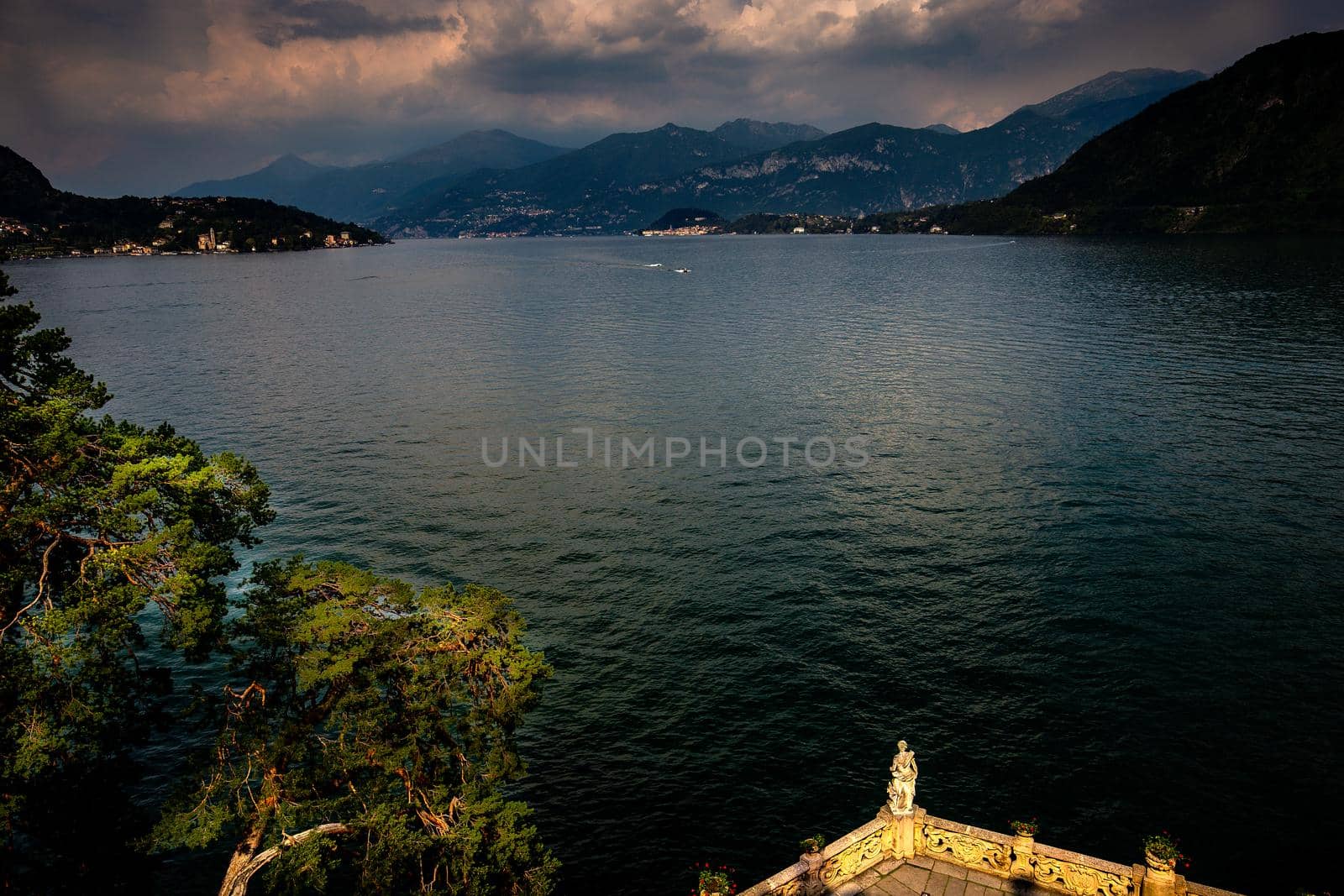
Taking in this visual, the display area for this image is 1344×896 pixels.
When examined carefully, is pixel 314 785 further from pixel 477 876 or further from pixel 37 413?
pixel 37 413

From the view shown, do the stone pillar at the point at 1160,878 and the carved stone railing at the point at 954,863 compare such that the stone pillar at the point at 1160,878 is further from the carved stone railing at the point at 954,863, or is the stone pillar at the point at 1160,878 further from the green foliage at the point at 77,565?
the green foliage at the point at 77,565

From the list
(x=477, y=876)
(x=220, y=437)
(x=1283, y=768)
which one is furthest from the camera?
(x=220, y=437)

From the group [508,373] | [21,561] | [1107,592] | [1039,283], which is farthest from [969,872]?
[1039,283]

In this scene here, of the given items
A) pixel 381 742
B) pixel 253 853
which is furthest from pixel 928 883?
Answer: pixel 253 853

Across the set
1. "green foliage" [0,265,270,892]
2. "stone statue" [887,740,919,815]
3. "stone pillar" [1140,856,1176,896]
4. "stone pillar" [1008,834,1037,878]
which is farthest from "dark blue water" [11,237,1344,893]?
"green foliage" [0,265,270,892]

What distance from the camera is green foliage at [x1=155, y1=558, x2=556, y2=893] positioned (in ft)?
78.8

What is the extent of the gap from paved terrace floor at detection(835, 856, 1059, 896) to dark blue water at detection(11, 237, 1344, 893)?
17.2 ft

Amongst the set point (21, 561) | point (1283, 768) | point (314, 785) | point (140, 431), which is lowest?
point (1283, 768)

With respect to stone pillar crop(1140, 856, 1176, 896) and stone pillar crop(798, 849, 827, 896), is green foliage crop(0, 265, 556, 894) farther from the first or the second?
stone pillar crop(1140, 856, 1176, 896)

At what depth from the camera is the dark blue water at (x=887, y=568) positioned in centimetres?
3197

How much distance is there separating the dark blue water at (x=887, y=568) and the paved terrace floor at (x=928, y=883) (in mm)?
5246

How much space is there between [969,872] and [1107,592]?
27.4m

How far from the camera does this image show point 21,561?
24.3 m

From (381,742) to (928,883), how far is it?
19804 mm
